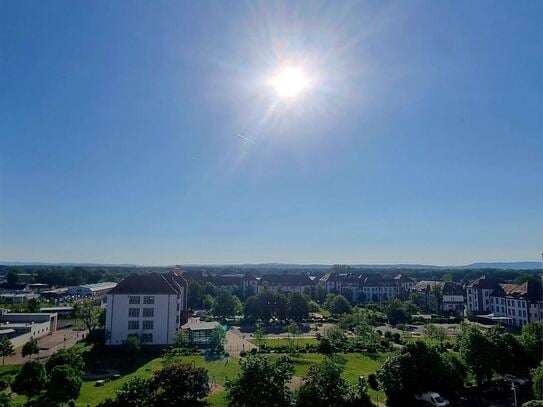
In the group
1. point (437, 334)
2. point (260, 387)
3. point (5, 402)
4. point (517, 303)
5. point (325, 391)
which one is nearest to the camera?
point (5, 402)

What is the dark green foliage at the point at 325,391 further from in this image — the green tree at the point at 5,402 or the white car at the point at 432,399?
the green tree at the point at 5,402

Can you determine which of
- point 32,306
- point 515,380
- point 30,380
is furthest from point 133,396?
point 32,306

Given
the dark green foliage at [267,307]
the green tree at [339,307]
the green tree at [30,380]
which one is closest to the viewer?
the green tree at [30,380]

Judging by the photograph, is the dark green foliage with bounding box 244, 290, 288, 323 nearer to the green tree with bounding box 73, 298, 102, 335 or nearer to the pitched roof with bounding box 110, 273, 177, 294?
the pitched roof with bounding box 110, 273, 177, 294

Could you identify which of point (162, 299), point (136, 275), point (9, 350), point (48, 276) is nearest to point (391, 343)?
point (162, 299)

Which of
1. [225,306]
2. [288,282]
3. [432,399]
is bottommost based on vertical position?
[432,399]

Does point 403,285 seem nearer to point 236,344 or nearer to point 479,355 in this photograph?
point 236,344

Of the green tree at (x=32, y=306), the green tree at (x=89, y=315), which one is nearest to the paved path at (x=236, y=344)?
→ the green tree at (x=89, y=315)
